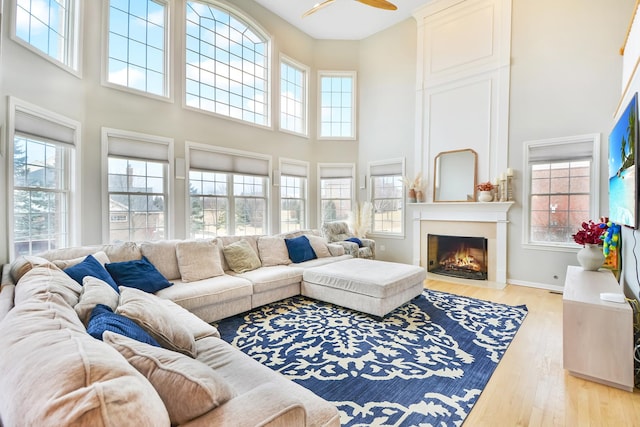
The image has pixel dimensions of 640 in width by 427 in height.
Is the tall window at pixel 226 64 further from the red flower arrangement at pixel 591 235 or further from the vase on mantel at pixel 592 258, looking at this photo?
the vase on mantel at pixel 592 258

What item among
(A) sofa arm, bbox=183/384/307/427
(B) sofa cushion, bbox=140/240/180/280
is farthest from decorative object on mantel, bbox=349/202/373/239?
(A) sofa arm, bbox=183/384/307/427

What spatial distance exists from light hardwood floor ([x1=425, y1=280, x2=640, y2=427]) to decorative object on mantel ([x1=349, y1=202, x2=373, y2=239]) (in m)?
3.85

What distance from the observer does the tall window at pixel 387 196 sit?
6.26 meters

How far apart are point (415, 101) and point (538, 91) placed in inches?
80.4

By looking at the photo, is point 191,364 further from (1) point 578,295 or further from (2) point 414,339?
(1) point 578,295

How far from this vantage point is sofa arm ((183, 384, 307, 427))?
36.4 inches

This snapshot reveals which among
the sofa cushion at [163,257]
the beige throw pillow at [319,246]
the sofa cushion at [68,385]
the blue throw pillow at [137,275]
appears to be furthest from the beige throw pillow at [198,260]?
the sofa cushion at [68,385]

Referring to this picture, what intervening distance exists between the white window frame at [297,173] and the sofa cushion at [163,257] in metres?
2.78

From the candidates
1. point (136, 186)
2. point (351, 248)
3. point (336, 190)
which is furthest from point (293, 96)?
point (136, 186)

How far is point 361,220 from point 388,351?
408 centimetres

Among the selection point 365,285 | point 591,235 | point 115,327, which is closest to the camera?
point 115,327

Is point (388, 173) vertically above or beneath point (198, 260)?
above

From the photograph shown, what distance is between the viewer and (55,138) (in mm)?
3170

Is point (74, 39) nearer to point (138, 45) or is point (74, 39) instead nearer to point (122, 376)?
point (138, 45)
